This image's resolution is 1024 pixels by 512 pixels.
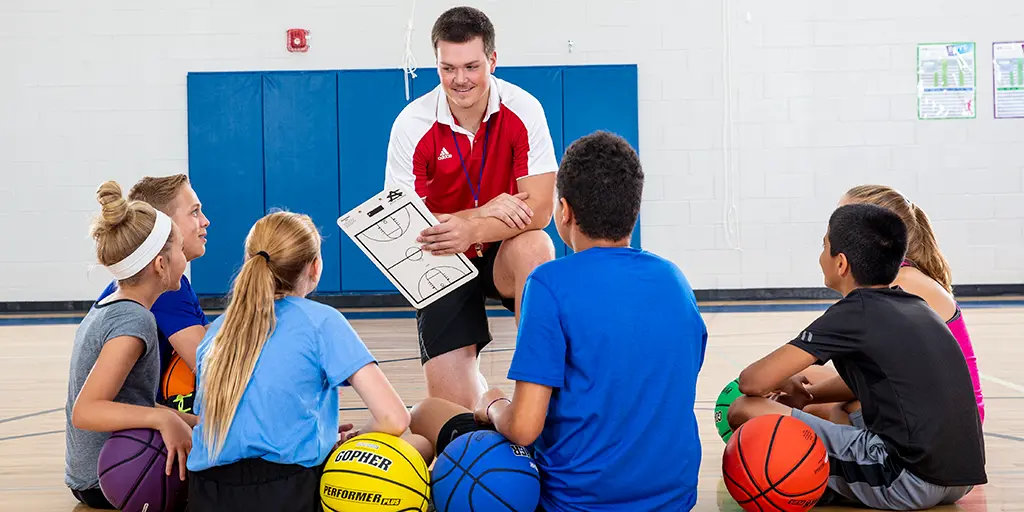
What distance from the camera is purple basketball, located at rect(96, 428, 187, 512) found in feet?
7.95

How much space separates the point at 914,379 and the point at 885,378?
68mm

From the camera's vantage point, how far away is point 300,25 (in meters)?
8.43

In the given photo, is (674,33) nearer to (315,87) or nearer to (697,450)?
(315,87)

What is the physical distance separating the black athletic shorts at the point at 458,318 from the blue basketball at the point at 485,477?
998mm

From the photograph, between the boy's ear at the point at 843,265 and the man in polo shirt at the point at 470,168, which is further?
the man in polo shirt at the point at 470,168

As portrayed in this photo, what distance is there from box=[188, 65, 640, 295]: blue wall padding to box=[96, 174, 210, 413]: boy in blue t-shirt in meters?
5.05

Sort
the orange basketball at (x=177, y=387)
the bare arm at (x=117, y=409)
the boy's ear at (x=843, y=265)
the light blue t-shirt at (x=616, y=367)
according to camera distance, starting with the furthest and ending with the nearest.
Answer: the orange basketball at (x=177, y=387) < the boy's ear at (x=843, y=265) < the bare arm at (x=117, y=409) < the light blue t-shirt at (x=616, y=367)

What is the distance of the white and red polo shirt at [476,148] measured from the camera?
3428 millimetres

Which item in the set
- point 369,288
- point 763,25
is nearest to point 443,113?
point 369,288

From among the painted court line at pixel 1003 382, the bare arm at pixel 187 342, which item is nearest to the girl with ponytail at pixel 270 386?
the bare arm at pixel 187 342

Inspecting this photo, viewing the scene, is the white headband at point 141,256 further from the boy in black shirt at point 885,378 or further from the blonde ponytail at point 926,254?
the blonde ponytail at point 926,254

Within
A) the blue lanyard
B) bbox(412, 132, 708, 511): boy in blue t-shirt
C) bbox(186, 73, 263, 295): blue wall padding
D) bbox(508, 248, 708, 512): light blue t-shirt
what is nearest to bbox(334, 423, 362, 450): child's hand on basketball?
bbox(412, 132, 708, 511): boy in blue t-shirt

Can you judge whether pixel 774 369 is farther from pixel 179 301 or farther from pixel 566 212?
pixel 179 301

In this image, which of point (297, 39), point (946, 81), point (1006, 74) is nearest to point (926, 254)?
point (946, 81)
